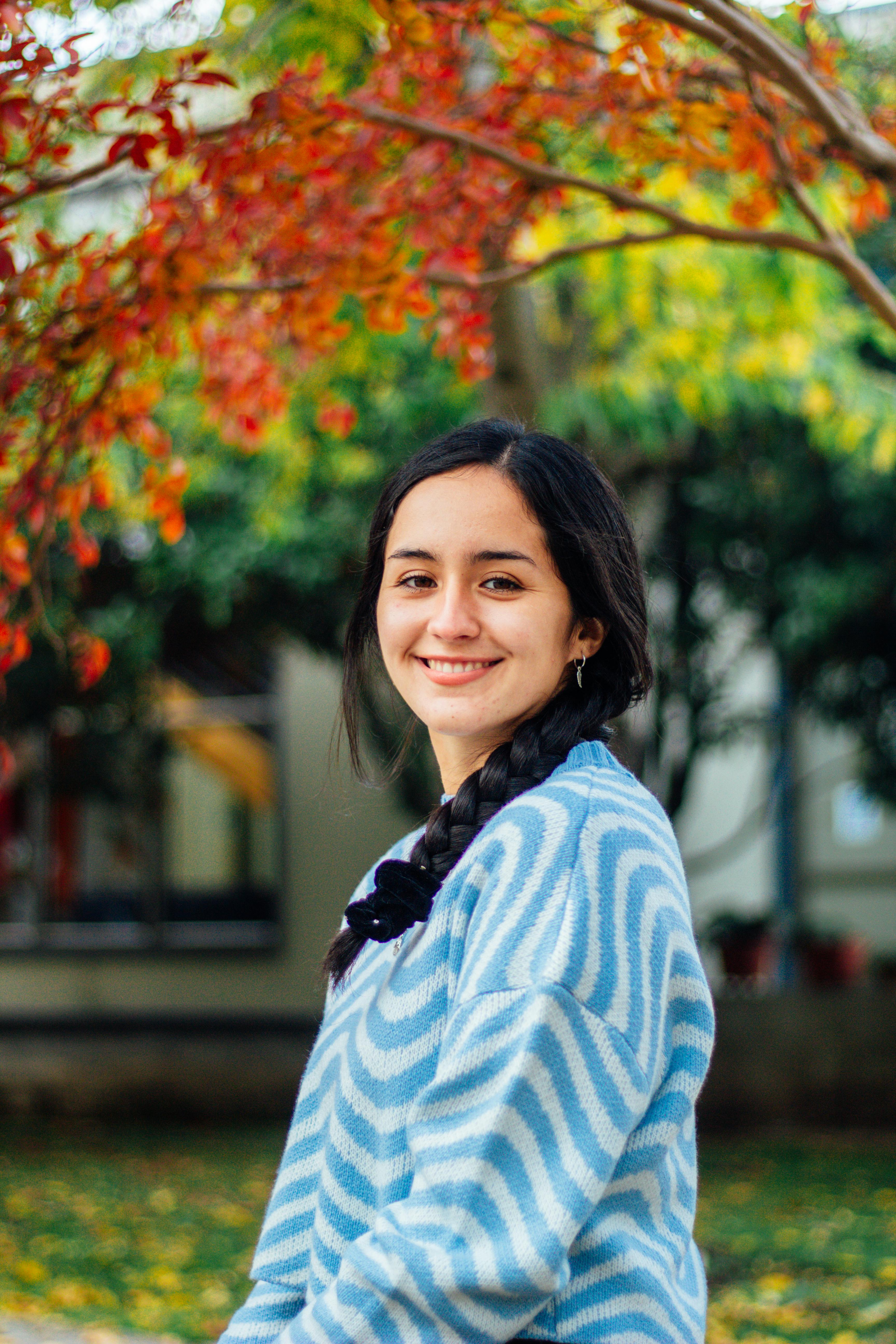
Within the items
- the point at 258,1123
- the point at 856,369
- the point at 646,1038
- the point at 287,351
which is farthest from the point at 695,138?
the point at 258,1123

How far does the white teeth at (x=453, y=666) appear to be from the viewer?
157 cm

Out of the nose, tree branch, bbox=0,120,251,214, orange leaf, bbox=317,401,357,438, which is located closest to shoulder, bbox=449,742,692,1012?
the nose

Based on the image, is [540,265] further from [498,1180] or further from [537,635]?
[498,1180]

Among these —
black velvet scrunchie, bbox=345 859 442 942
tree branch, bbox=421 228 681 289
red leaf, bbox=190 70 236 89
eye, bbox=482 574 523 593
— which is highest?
red leaf, bbox=190 70 236 89

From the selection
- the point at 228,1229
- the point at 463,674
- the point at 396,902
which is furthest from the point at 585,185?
the point at 228,1229

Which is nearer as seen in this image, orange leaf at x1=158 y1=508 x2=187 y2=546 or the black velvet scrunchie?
the black velvet scrunchie

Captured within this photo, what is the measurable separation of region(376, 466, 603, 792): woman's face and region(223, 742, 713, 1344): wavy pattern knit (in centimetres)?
14

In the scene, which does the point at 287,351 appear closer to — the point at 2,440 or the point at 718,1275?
the point at 2,440

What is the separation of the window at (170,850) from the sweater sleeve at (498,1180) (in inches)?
386

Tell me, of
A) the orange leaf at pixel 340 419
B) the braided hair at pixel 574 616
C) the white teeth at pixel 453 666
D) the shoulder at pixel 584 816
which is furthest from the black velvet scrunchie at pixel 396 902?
the orange leaf at pixel 340 419

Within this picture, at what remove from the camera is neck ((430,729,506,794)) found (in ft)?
5.31

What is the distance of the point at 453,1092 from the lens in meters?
1.25

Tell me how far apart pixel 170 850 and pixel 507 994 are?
1071cm

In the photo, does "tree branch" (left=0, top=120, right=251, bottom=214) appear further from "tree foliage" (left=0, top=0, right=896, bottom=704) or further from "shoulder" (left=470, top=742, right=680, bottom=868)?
"shoulder" (left=470, top=742, right=680, bottom=868)
